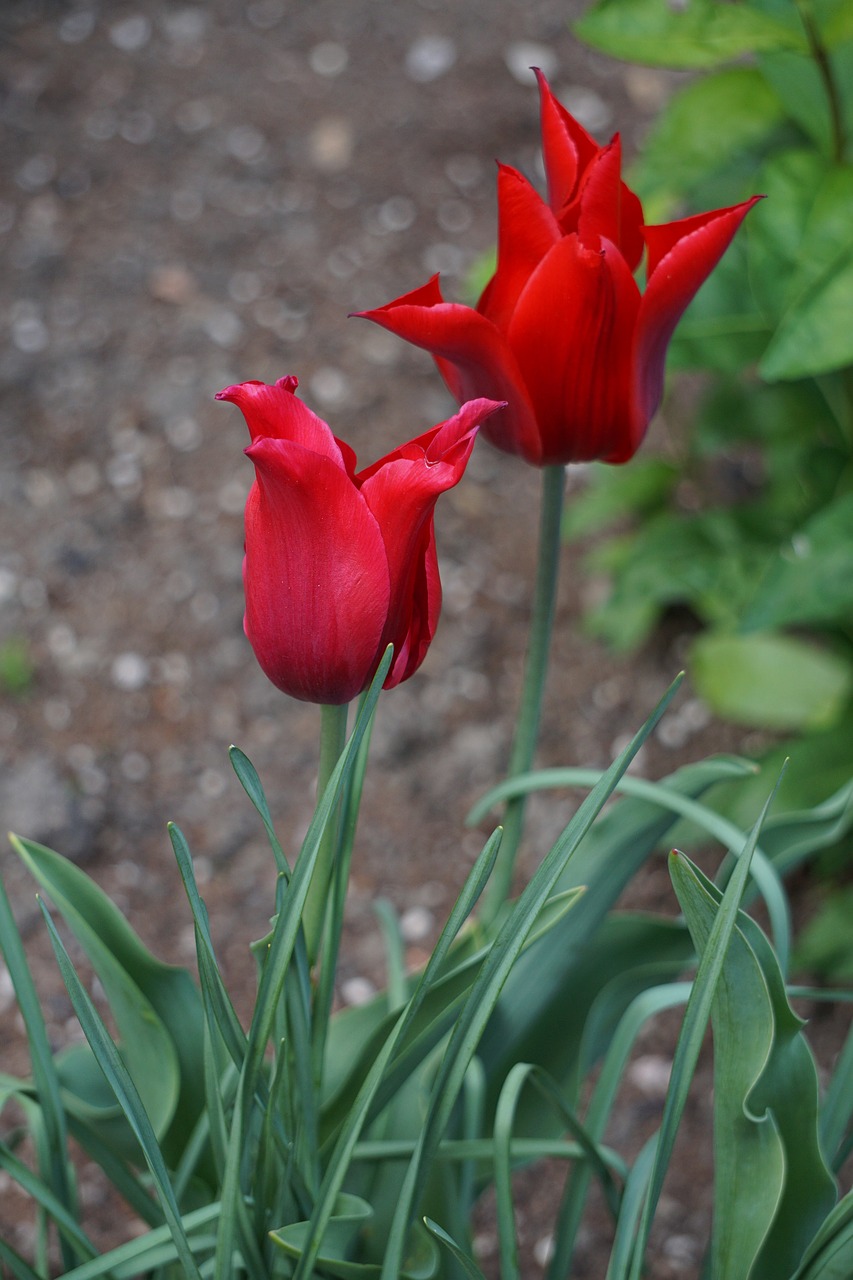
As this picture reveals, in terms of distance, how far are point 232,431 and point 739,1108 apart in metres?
1.39

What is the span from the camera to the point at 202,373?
1.86 meters

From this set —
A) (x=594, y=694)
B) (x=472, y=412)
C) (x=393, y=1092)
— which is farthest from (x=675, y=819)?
(x=594, y=694)

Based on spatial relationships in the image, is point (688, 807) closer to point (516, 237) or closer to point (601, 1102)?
point (601, 1102)

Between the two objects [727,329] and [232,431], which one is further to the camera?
[232,431]

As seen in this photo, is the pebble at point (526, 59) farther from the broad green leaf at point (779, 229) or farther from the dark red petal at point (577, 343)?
the dark red petal at point (577, 343)

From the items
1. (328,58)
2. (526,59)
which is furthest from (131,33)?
(526,59)

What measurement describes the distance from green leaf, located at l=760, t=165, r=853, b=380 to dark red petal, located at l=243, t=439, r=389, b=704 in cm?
44

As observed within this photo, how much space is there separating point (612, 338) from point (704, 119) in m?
0.65

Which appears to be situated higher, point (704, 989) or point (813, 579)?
point (704, 989)

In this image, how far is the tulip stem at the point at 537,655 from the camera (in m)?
0.67

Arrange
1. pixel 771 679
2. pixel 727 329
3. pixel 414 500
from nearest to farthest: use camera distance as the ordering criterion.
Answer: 1. pixel 414 500
2. pixel 727 329
3. pixel 771 679

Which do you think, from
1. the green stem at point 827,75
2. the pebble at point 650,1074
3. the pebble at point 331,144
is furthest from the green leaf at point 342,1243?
the pebble at point 331,144

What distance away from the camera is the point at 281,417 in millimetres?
503

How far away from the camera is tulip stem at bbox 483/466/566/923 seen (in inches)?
26.4
